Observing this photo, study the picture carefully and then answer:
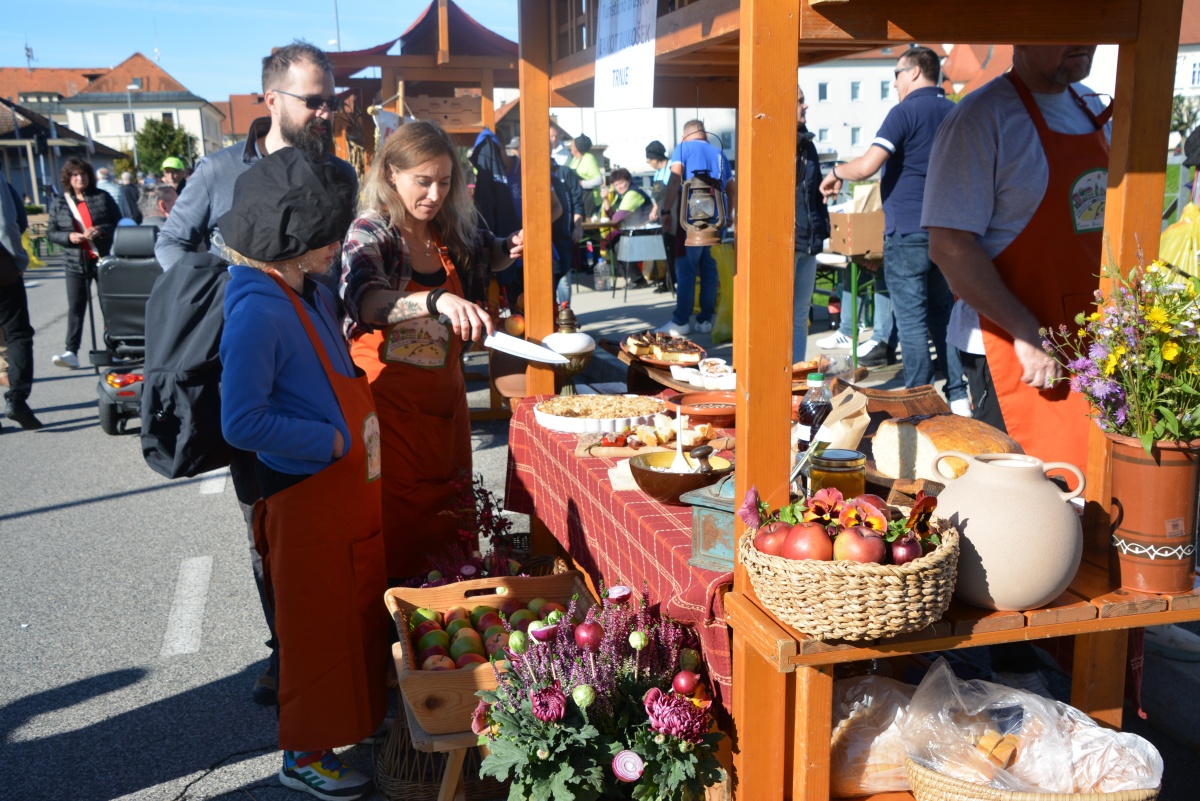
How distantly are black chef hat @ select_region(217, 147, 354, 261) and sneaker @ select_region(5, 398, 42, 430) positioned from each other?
6343 mm

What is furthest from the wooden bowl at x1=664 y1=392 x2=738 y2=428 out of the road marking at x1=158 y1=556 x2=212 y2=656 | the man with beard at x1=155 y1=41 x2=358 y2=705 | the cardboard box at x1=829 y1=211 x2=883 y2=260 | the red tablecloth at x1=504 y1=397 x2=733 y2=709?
the cardboard box at x1=829 y1=211 x2=883 y2=260

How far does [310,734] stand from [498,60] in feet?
27.1

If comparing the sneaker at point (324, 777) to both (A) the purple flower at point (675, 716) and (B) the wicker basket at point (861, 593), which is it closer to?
(A) the purple flower at point (675, 716)

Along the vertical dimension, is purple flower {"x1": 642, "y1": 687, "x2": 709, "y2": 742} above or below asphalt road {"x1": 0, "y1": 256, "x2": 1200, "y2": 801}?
above

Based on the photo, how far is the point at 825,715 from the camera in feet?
6.69

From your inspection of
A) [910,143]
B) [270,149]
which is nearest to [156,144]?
[910,143]

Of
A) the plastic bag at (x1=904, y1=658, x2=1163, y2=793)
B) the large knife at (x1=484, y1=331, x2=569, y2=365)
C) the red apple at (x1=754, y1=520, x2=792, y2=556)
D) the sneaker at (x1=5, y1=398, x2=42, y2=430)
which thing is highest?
the large knife at (x1=484, y1=331, x2=569, y2=365)

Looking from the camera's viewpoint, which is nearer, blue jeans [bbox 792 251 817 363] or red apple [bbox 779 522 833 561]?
red apple [bbox 779 522 833 561]

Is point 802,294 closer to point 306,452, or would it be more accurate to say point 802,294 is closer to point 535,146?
point 535,146

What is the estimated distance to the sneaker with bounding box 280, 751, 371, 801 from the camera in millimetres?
2912

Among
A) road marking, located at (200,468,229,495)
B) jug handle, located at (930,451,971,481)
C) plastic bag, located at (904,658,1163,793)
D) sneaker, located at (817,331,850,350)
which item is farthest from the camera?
sneaker, located at (817,331,850,350)

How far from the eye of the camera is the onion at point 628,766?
208 cm

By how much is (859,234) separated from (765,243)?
662 cm

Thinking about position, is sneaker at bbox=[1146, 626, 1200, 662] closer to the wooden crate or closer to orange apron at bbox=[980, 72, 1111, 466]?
orange apron at bbox=[980, 72, 1111, 466]
